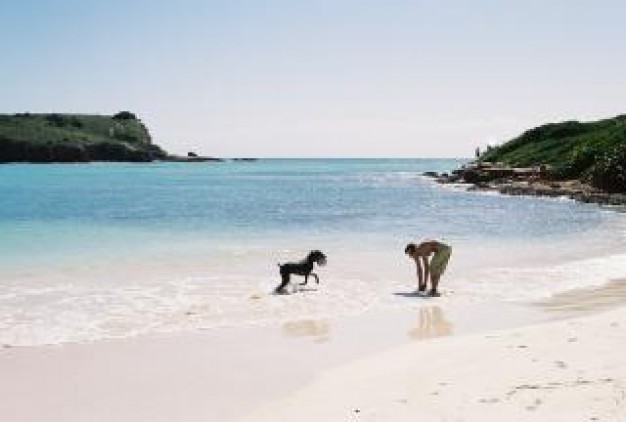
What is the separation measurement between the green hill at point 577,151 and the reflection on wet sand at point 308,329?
2127 inches

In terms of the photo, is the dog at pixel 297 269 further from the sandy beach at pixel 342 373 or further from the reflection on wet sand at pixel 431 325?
the sandy beach at pixel 342 373

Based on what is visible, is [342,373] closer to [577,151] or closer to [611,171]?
[611,171]

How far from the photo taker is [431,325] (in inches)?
666

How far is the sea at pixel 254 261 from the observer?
18766 millimetres

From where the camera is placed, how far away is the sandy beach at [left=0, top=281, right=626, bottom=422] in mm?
10203

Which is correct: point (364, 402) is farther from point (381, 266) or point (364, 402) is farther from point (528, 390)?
point (381, 266)

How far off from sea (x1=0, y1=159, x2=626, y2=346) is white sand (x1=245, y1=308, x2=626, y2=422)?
5161mm

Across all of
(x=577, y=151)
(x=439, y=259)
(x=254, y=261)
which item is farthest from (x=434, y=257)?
(x=577, y=151)

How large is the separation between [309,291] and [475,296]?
4210 millimetres

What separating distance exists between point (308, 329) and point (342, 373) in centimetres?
404

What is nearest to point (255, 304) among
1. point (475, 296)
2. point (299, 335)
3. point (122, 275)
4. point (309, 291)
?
point (309, 291)

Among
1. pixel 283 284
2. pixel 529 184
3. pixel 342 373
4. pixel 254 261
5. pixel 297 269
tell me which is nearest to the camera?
pixel 342 373

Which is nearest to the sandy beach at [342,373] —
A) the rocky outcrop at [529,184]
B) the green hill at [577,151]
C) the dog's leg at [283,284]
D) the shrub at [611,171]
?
the dog's leg at [283,284]

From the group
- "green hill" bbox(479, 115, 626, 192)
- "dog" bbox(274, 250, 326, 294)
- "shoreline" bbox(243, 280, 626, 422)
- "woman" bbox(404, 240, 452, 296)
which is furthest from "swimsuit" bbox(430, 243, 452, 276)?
"green hill" bbox(479, 115, 626, 192)
